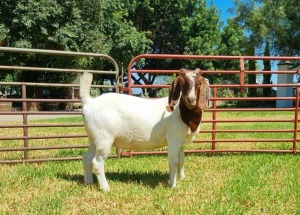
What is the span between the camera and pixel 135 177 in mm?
5523

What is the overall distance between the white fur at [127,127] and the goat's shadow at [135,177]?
430mm

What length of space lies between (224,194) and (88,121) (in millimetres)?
1999

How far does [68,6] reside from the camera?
68.2 ft

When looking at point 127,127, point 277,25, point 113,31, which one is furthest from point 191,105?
point 277,25

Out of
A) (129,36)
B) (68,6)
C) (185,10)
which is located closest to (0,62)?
(68,6)

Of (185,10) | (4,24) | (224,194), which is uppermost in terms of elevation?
(185,10)

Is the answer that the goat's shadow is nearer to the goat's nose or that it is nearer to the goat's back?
the goat's back

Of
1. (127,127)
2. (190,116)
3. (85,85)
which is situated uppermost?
(85,85)

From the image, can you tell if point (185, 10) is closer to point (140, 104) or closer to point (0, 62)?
point (0, 62)

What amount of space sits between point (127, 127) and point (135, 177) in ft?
3.60

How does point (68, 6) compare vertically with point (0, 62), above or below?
above

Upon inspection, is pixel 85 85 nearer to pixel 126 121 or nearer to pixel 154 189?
pixel 126 121

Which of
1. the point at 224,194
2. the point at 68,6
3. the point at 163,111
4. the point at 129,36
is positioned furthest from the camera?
the point at 129,36

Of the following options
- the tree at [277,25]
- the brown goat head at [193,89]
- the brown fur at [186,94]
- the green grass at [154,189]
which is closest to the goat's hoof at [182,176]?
the green grass at [154,189]
